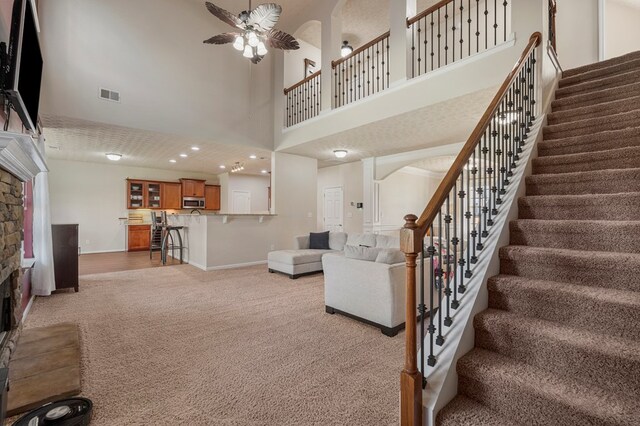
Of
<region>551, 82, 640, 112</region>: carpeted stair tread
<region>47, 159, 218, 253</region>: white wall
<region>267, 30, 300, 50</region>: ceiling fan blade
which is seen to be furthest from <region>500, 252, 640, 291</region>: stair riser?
<region>47, 159, 218, 253</region>: white wall

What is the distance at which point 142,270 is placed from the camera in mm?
6012

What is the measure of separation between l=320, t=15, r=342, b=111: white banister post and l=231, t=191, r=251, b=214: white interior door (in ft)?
20.2

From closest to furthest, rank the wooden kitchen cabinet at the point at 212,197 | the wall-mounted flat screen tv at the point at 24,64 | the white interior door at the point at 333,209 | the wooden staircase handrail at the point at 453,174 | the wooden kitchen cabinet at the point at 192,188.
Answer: the wooden staircase handrail at the point at 453,174
the wall-mounted flat screen tv at the point at 24,64
the white interior door at the point at 333,209
the wooden kitchen cabinet at the point at 192,188
the wooden kitchen cabinet at the point at 212,197

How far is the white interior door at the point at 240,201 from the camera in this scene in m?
10.8

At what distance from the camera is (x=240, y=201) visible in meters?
11.0

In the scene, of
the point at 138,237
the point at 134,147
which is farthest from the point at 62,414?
the point at 138,237

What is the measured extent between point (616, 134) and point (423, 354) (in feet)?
8.59

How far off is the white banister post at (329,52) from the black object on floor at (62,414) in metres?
5.09

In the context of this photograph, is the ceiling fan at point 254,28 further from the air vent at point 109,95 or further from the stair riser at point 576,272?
the stair riser at point 576,272

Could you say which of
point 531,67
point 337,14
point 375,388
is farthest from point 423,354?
point 337,14

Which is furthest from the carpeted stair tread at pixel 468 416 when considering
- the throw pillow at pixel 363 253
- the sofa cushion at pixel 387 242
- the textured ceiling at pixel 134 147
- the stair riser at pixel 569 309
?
A: the textured ceiling at pixel 134 147

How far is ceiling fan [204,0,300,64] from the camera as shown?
11.1 feet

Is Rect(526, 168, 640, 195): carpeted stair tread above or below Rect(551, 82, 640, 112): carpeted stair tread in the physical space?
below

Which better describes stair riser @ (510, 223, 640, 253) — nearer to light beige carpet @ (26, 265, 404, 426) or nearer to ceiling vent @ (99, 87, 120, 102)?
light beige carpet @ (26, 265, 404, 426)
